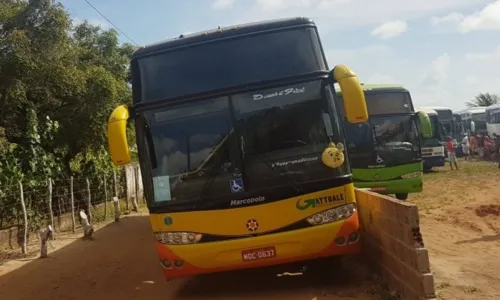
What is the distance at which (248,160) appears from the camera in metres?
7.26

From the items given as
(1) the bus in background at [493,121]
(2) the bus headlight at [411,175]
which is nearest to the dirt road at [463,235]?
(2) the bus headlight at [411,175]

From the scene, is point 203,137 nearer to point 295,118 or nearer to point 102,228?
point 295,118

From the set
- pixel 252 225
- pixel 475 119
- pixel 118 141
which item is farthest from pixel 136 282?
pixel 475 119

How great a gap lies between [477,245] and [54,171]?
1122 cm

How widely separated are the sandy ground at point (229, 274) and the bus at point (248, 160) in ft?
2.54

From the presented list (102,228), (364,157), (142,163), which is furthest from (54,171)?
(142,163)

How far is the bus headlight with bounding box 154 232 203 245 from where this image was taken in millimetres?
7211

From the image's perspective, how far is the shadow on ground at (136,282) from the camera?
777 centimetres

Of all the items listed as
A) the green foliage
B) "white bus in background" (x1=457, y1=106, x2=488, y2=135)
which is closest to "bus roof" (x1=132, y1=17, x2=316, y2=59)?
the green foliage

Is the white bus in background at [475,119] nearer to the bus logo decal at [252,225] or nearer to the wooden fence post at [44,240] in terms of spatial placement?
the wooden fence post at [44,240]

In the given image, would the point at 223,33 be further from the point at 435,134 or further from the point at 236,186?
the point at 435,134

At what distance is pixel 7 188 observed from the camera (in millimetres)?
13664

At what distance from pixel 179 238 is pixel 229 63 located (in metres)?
2.22

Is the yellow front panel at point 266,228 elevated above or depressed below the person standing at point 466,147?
below
